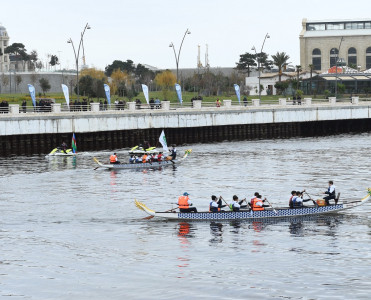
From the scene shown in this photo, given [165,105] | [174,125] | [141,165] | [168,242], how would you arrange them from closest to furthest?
[168,242]
[141,165]
[165,105]
[174,125]

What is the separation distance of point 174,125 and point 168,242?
60.3 m

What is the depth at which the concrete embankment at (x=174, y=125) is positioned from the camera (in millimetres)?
88812

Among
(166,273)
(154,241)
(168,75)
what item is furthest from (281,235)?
(168,75)

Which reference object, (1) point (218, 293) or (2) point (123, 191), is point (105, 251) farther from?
(2) point (123, 191)

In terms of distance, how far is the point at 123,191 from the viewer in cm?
5812

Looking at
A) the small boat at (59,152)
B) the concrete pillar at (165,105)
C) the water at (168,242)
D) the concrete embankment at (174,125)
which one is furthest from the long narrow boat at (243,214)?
the concrete pillar at (165,105)

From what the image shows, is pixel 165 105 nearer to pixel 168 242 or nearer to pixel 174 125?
pixel 174 125

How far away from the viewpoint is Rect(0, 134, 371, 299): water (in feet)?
104

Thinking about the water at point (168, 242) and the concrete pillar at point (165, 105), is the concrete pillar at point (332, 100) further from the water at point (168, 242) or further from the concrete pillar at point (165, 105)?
the water at point (168, 242)

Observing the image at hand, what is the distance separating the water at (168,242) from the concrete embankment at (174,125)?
20.1 metres

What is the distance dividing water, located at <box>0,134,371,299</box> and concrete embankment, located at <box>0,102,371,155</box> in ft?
66.0

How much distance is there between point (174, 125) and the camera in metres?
99.4

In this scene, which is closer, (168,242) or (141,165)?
(168,242)

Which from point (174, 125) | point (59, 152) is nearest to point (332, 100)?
point (174, 125)
